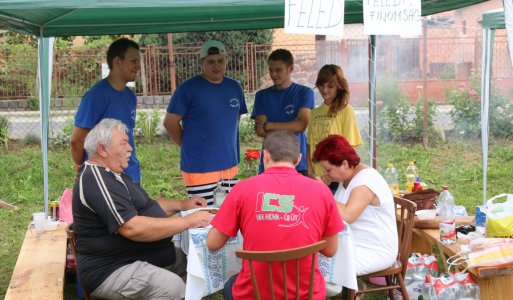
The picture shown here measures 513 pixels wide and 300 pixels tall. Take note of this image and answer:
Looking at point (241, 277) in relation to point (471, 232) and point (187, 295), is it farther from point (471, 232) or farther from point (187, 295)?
point (471, 232)

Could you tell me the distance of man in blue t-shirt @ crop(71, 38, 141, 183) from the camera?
4605 mm

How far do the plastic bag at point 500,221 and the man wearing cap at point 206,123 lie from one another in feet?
6.13

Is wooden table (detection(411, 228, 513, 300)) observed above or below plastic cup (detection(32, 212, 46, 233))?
below

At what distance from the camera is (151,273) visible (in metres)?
3.61

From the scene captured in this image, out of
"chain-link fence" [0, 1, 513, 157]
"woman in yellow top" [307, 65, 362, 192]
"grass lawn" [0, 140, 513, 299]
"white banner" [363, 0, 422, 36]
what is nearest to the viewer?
"white banner" [363, 0, 422, 36]

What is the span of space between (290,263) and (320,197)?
32 cm

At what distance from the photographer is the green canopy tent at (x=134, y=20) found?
16.5 ft

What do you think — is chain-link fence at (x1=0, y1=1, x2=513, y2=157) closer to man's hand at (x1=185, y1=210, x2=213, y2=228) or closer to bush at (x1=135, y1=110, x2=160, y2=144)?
bush at (x1=135, y1=110, x2=160, y2=144)

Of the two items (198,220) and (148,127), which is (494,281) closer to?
(198,220)

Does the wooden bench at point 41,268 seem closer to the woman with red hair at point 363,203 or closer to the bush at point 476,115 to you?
the woman with red hair at point 363,203

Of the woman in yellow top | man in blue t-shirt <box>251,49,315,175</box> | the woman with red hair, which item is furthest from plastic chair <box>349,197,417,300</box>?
man in blue t-shirt <box>251,49,315,175</box>

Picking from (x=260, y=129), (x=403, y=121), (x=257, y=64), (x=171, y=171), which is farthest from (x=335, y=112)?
(x=257, y=64)

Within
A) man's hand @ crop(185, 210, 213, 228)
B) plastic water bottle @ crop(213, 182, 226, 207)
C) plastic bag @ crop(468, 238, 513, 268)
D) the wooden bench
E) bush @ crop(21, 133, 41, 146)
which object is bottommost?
the wooden bench

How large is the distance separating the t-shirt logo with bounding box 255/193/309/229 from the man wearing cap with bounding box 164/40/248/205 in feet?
6.72
